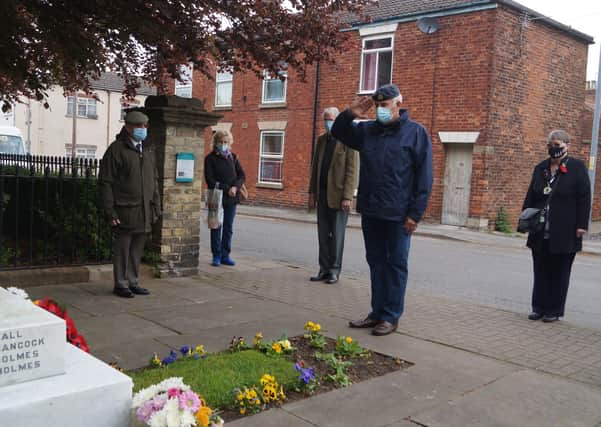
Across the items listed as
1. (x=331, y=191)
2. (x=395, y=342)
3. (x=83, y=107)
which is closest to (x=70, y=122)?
(x=83, y=107)

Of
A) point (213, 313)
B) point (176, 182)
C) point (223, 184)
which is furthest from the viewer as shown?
point (223, 184)

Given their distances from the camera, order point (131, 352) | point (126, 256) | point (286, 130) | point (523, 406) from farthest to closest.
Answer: point (286, 130) < point (126, 256) < point (131, 352) < point (523, 406)

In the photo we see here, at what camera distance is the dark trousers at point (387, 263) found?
5395 millimetres

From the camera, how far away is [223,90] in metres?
25.7

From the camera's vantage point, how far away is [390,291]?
5.46 metres

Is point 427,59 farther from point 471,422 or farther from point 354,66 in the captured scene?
point 471,422

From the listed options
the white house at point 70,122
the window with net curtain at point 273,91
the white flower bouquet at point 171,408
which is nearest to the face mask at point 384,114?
the white flower bouquet at point 171,408

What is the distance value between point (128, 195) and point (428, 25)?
13.8 m

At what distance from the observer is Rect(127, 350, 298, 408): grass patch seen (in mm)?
3660

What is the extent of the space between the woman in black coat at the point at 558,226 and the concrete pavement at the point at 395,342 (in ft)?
1.08

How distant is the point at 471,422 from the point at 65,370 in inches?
89.2

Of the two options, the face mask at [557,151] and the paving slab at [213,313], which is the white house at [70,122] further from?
the face mask at [557,151]

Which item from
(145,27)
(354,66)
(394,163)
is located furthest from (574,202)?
(354,66)

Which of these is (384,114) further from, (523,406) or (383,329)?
(523,406)
